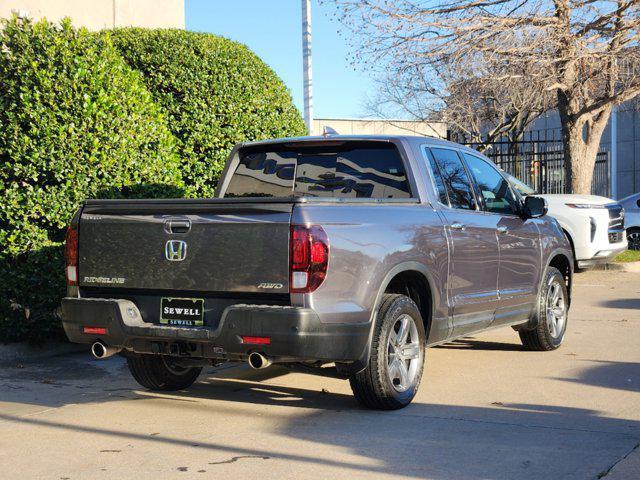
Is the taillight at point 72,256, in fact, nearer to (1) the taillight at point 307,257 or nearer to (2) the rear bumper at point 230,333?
(2) the rear bumper at point 230,333

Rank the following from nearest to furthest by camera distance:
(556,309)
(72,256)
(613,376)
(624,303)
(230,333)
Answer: (230,333) → (72,256) → (613,376) → (556,309) → (624,303)

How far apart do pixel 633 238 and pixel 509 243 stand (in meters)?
14.0

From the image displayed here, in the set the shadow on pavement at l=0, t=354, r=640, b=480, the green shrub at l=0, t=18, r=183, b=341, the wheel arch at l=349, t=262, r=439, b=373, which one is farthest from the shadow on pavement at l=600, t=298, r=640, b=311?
the green shrub at l=0, t=18, r=183, b=341

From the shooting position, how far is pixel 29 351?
910 centimetres

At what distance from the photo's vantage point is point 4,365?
8.81 m

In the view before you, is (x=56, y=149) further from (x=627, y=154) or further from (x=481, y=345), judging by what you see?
(x=627, y=154)

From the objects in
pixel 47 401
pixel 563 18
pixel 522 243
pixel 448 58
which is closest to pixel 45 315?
pixel 47 401

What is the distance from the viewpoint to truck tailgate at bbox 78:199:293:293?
19.7 ft

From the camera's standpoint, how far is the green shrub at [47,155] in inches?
342

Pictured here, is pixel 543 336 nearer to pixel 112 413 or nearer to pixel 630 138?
pixel 112 413

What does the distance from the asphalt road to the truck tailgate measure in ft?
3.20

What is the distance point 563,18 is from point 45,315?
12902mm

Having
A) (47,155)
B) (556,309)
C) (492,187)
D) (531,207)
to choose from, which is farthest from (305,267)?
(556,309)

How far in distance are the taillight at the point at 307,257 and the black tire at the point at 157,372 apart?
189cm
